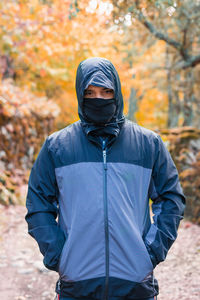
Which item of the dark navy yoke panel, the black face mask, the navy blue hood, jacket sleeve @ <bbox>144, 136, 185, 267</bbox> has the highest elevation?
the navy blue hood

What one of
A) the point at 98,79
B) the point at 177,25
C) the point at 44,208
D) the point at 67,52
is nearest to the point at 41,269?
the point at 44,208

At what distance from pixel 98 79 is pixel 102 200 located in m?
0.71

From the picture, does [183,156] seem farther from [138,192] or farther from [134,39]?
[138,192]

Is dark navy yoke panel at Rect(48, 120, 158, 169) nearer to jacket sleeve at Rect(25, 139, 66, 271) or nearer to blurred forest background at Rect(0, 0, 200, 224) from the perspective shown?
jacket sleeve at Rect(25, 139, 66, 271)

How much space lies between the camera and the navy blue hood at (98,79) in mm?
2104

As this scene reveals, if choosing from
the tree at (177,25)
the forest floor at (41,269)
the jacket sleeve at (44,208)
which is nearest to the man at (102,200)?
the jacket sleeve at (44,208)

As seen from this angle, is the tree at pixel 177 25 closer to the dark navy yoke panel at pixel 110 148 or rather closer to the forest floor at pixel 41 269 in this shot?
the dark navy yoke panel at pixel 110 148

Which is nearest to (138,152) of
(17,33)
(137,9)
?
(137,9)

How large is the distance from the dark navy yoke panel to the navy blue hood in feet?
0.31

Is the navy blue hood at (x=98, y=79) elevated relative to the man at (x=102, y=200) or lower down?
elevated

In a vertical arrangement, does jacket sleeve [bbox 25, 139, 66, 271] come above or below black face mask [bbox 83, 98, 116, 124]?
below

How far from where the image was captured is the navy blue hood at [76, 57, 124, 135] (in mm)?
2104

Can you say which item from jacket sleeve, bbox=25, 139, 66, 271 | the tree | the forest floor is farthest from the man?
the tree

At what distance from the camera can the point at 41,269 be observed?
4.86m
